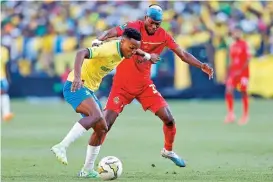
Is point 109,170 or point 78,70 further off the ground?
point 78,70

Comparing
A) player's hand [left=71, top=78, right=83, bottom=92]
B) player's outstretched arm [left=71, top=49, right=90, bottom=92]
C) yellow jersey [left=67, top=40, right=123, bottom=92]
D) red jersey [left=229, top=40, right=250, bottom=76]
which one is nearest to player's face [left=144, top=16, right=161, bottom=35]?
yellow jersey [left=67, top=40, right=123, bottom=92]

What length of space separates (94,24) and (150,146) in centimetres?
1703

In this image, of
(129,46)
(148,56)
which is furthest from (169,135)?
(129,46)

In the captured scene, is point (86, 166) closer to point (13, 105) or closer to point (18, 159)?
point (18, 159)

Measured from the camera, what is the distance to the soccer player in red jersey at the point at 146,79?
1180cm

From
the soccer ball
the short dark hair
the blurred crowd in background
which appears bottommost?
the soccer ball

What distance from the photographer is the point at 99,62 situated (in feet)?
35.2

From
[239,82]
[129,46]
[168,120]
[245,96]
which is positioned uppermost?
[129,46]

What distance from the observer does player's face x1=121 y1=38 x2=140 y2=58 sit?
34.2 ft

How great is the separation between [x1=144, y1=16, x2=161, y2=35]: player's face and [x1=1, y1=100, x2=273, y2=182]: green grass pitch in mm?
1926

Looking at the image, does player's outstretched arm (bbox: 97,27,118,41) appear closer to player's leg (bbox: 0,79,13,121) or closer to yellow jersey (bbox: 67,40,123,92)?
yellow jersey (bbox: 67,40,123,92)

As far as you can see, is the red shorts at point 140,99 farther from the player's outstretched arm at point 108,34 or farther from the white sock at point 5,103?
the white sock at point 5,103

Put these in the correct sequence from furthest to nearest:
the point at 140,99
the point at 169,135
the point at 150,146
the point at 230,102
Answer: the point at 230,102 < the point at 150,146 < the point at 140,99 < the point at 169,135

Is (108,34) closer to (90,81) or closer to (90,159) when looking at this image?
(90,81)
